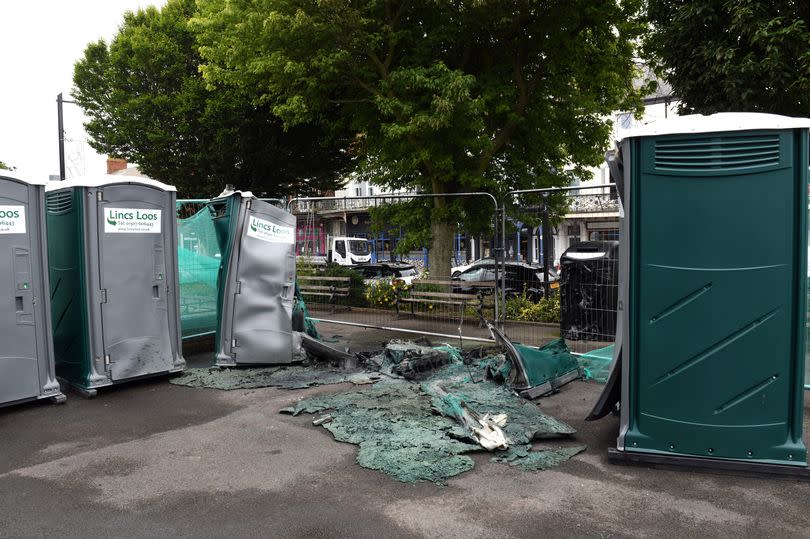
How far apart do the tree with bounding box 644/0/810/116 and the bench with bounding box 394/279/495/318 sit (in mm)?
5094

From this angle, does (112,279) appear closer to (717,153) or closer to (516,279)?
(516,279)

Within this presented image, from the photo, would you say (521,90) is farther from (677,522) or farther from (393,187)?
(677,522)

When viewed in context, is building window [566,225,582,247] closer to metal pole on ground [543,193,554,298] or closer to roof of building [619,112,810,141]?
metal pole on ground [543,193,554,298]

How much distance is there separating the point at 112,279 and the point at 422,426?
3.99m

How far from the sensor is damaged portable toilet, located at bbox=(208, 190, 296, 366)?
7.69 metres

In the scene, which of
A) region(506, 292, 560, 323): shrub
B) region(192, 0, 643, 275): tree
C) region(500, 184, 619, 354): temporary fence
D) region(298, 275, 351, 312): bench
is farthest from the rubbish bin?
region(298, 275, 351, 312): bench

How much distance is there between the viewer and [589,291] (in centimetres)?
750

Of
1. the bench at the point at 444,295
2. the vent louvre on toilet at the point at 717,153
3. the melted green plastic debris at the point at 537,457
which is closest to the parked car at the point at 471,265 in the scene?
the bench at the point at 444,295

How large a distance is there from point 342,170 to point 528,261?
492 inches

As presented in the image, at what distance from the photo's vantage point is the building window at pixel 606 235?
6955 millimetres

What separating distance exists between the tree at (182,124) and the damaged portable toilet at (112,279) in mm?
11329

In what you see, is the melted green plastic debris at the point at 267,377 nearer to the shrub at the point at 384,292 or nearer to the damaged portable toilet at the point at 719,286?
the shrub at the point at 384,292

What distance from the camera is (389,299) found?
1082 cm

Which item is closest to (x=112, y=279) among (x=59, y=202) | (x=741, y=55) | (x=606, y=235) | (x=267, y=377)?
(x=59, y=202)
